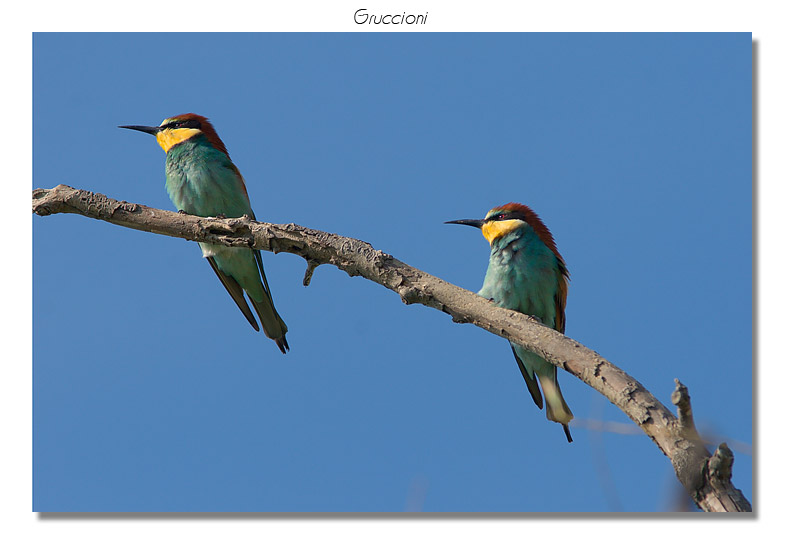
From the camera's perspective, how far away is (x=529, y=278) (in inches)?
137

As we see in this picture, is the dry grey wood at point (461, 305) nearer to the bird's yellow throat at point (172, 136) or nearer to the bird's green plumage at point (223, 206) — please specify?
the bird's green plumage at point (223, 206)

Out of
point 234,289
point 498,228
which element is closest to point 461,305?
point 498,228

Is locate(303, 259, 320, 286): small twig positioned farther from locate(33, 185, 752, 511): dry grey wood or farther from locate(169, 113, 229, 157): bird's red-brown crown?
locate(169, 113, 229, 157): bird's red-brown crown

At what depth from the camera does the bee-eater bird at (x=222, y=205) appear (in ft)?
13.5

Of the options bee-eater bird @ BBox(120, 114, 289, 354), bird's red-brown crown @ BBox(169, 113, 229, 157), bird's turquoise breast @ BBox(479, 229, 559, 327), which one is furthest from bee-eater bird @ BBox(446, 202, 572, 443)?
bird's red-brown crown @ BBox(169, 113, 229, 157)

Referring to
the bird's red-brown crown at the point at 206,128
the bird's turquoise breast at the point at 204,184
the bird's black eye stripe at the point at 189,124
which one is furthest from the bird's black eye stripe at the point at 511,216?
the bird's black eye stripe at the point at 189,124

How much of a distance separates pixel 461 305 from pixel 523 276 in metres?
1.09

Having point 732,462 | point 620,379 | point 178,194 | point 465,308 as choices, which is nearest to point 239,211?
point 178,194

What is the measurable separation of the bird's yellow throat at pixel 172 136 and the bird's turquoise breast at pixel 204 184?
15cm

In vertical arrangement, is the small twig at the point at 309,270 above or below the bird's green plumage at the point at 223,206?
below

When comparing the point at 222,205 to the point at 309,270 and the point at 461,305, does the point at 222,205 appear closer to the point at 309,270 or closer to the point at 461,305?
the point at 309,270

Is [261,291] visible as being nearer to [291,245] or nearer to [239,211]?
[239,211]

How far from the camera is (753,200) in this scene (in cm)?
225

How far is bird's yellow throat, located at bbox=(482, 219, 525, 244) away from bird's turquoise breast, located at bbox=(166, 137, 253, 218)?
143cm
